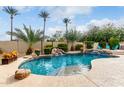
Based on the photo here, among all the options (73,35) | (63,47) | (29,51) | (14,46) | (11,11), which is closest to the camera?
(29,51)

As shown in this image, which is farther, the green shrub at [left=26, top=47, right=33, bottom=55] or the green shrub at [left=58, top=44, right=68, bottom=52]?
the green shrub at [left=58, top=44, right=68, bottom=52]

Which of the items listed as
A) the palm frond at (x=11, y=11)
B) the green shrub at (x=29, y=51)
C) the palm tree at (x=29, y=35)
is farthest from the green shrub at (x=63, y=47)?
the palm frond at (x=11, y=11)

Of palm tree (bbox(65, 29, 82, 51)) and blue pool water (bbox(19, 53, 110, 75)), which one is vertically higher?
palm tree (bbox(65, 29, 82, 51))

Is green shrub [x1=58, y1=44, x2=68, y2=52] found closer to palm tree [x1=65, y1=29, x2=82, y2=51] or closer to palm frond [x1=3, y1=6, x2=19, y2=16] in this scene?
palm tree [x1=65, y1=29, x2=82, y2=51]

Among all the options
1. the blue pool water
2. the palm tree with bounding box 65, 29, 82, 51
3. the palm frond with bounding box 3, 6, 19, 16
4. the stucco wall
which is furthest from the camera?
the palm tree with bounding box 65, 29, 82, 51

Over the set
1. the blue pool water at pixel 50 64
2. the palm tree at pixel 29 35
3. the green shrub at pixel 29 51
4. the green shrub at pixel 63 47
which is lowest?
the blue pool water at pixel 50 64

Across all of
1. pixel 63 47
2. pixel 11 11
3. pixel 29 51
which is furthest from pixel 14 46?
pixel 63 47

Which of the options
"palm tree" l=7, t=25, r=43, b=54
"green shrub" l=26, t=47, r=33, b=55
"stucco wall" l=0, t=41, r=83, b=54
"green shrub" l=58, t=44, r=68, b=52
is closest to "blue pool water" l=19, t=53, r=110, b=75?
"green shrub" l=58, t=44, r=68, b=52

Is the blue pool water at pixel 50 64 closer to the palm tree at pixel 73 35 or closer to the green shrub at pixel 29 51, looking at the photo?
the green shrub at pixel 29 51

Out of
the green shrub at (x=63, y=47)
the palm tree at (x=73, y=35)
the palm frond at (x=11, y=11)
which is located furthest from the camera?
the palm tree at (x=73, y=35)

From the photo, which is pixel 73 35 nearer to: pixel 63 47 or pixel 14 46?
pixel 63 47

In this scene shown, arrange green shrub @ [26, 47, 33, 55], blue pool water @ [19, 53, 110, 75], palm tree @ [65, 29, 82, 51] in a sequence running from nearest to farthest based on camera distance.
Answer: blue pool water @ [19, 53, 110, 75]
green shrub @ [26, 47, 33, 55]
palm tree @ [65, 29, 82, 51]
